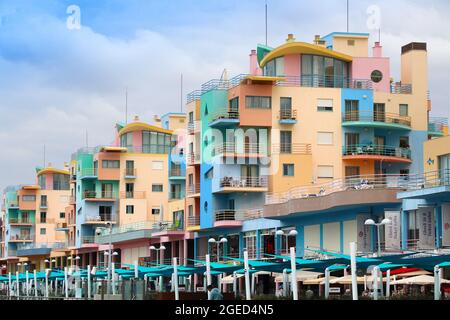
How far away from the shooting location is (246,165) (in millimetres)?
82688

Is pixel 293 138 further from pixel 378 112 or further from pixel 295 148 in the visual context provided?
pixel 378 112

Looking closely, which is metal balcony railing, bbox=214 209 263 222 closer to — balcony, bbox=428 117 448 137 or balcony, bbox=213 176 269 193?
balcony, bbox=213 176 269 193

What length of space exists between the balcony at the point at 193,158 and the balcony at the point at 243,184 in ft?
19.5

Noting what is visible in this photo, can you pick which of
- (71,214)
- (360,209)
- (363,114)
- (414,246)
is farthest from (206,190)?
(71,214)

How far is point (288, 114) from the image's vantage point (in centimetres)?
8350

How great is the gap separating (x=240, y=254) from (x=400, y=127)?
1768 centimetres

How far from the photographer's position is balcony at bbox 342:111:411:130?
84188 millimetres

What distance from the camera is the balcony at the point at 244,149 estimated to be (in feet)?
268

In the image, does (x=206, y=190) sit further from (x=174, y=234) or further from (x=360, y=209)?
(x=360, y=209)

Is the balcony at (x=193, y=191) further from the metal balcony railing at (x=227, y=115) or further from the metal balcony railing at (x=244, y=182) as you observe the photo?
the metal balcony railing at (x=227, y=115)

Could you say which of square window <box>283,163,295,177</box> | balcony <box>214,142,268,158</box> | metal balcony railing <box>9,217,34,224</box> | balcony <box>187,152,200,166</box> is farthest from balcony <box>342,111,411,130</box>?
metal balcony railing <box>9,217,34,224</box>

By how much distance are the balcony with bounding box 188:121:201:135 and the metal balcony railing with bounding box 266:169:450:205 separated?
10823mm

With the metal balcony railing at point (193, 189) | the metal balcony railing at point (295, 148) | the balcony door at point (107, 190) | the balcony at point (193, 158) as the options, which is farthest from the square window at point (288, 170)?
the balcony door at point (107, 190)

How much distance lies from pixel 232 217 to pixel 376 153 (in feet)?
44.4
